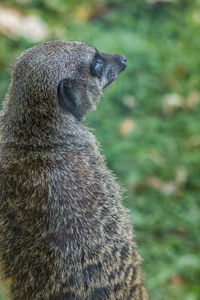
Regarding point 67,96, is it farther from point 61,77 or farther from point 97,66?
point 97,66

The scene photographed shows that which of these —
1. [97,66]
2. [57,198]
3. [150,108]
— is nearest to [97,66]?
[97,66]

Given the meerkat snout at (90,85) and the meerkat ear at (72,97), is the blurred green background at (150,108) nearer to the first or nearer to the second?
Answer: the meerkat snout at (90,85)

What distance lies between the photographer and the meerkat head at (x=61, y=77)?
2.48 meters

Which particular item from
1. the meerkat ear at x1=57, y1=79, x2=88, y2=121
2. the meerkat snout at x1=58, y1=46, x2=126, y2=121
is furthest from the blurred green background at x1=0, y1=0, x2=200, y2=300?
the meerkat ear at x1=57, y1=79, x2=88, y2=121

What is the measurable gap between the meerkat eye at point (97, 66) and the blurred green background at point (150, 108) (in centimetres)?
132

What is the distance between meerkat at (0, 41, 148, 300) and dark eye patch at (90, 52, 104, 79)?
0.16ft

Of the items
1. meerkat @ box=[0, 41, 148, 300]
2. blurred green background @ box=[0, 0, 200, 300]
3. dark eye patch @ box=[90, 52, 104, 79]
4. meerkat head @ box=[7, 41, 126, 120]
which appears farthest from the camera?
blurred green background @ box=[0, 0, 200, 300]

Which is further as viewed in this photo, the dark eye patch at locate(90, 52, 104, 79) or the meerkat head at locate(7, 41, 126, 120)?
the dark eye patch at locate(90, 52, 104, 79)

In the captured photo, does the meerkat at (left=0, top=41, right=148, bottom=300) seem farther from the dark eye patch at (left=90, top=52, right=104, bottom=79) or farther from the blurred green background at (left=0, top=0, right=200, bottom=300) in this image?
the blurred green background at (left=0, top=0, right=200, bottom=300)

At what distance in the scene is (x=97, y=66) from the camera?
2752 mm

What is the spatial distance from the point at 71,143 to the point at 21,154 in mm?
213

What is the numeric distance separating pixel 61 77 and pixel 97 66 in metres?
0.29

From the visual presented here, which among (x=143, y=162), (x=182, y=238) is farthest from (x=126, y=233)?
(x=143, y=162)

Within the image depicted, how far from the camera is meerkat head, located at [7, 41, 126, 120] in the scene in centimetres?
248
